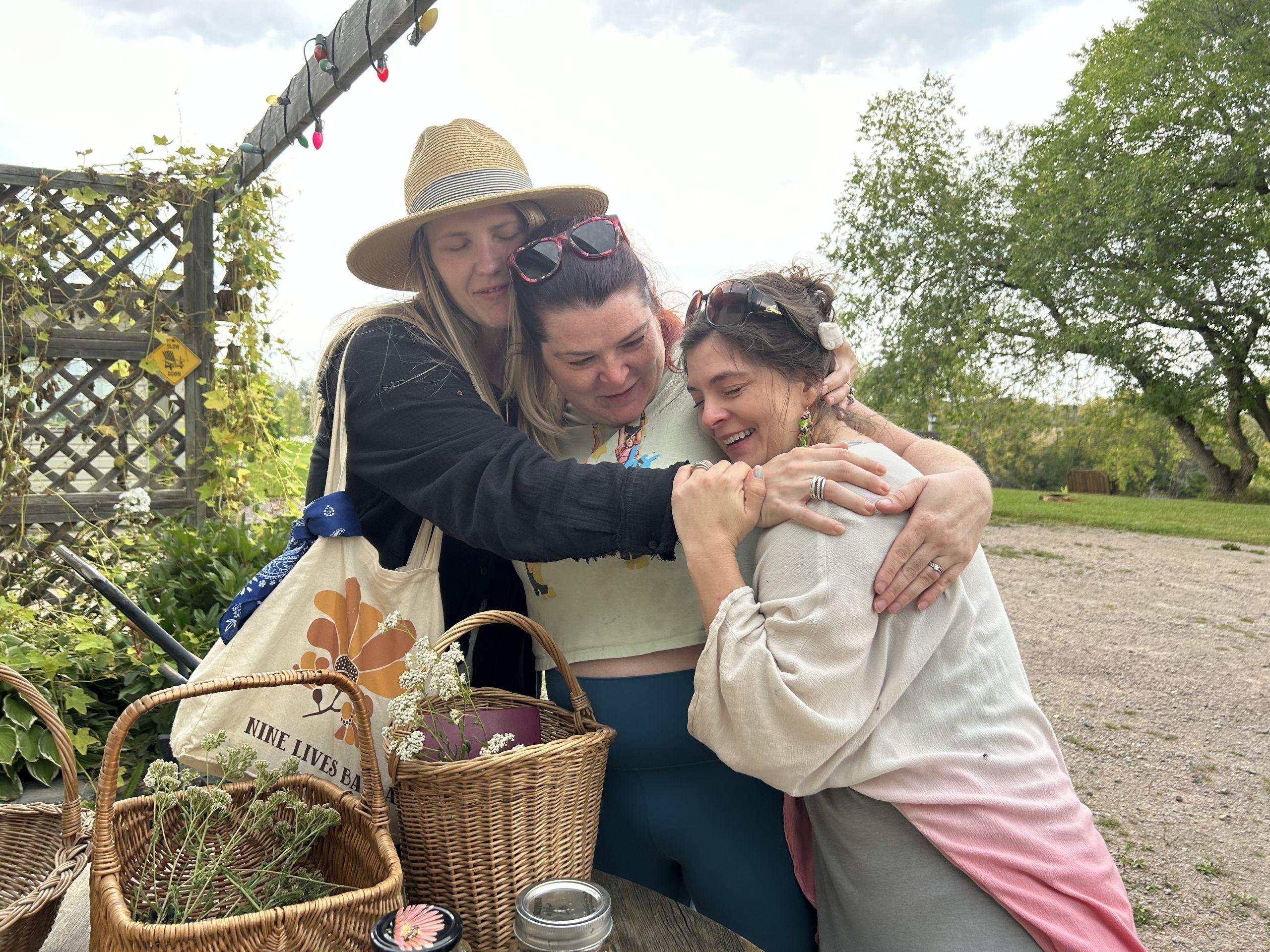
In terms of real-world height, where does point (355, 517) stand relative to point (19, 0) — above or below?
below

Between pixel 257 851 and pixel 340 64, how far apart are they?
3208mm

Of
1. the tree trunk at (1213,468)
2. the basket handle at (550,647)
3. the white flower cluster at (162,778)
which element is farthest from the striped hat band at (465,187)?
the tree trunk at (1213,468)

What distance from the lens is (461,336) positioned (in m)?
1.91

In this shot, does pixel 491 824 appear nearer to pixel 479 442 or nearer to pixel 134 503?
pixel 479 442

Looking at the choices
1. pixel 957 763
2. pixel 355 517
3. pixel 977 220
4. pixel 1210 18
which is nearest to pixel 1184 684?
pixel 957 763

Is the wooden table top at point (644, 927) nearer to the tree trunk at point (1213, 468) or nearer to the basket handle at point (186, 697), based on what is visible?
the basket handle at point (186, 697)

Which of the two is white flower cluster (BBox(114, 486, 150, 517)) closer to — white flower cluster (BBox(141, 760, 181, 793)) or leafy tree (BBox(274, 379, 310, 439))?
leafy tree (BBox(274, 379, 310, 439))

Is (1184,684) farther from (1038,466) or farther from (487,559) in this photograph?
(1038,466)

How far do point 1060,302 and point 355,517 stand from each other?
1823cm

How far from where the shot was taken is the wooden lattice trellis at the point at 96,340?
5055 mm

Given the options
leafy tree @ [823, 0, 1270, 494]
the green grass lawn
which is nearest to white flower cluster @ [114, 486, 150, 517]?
the green grass lawn

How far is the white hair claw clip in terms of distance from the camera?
170 centimetres

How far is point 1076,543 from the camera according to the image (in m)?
11.7

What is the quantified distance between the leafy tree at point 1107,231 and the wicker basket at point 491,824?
55.8 ft
